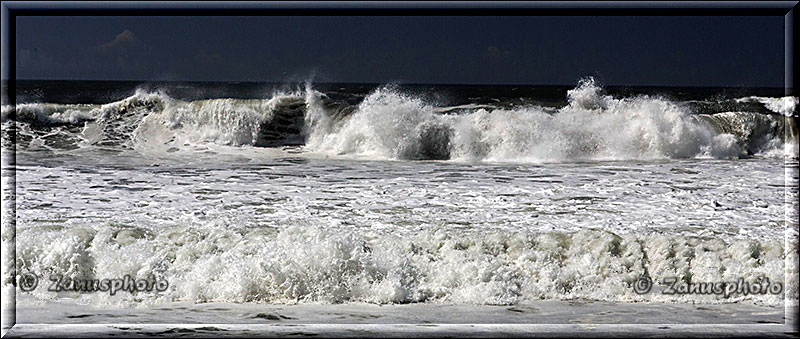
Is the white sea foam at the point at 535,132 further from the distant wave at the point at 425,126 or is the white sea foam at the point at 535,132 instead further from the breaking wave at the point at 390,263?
the breaking wave at the point at 390,263

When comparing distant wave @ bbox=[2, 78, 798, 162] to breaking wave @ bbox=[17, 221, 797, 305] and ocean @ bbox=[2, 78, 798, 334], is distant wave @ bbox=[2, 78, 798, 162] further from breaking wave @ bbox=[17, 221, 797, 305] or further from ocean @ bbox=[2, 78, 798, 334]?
breaking wave @ bbox=[17, 221, 797, 305]

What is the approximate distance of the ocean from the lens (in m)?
2.95

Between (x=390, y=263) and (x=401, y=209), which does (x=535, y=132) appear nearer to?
(x=401, y=209)

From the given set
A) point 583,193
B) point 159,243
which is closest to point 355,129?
point 583,193

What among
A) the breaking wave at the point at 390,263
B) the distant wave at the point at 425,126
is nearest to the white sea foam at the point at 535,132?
the distant wave at the point at 425,126

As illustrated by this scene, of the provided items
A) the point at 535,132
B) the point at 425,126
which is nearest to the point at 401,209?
the point at 425,126

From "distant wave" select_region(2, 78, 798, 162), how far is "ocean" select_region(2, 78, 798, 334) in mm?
42

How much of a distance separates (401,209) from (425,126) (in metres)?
3.58

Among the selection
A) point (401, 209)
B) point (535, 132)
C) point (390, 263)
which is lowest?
point (390, 263)

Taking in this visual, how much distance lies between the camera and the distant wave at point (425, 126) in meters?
7.06

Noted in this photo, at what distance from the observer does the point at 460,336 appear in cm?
184

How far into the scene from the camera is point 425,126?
7.98 m

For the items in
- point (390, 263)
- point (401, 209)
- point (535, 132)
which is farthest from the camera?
point (535, 132)
